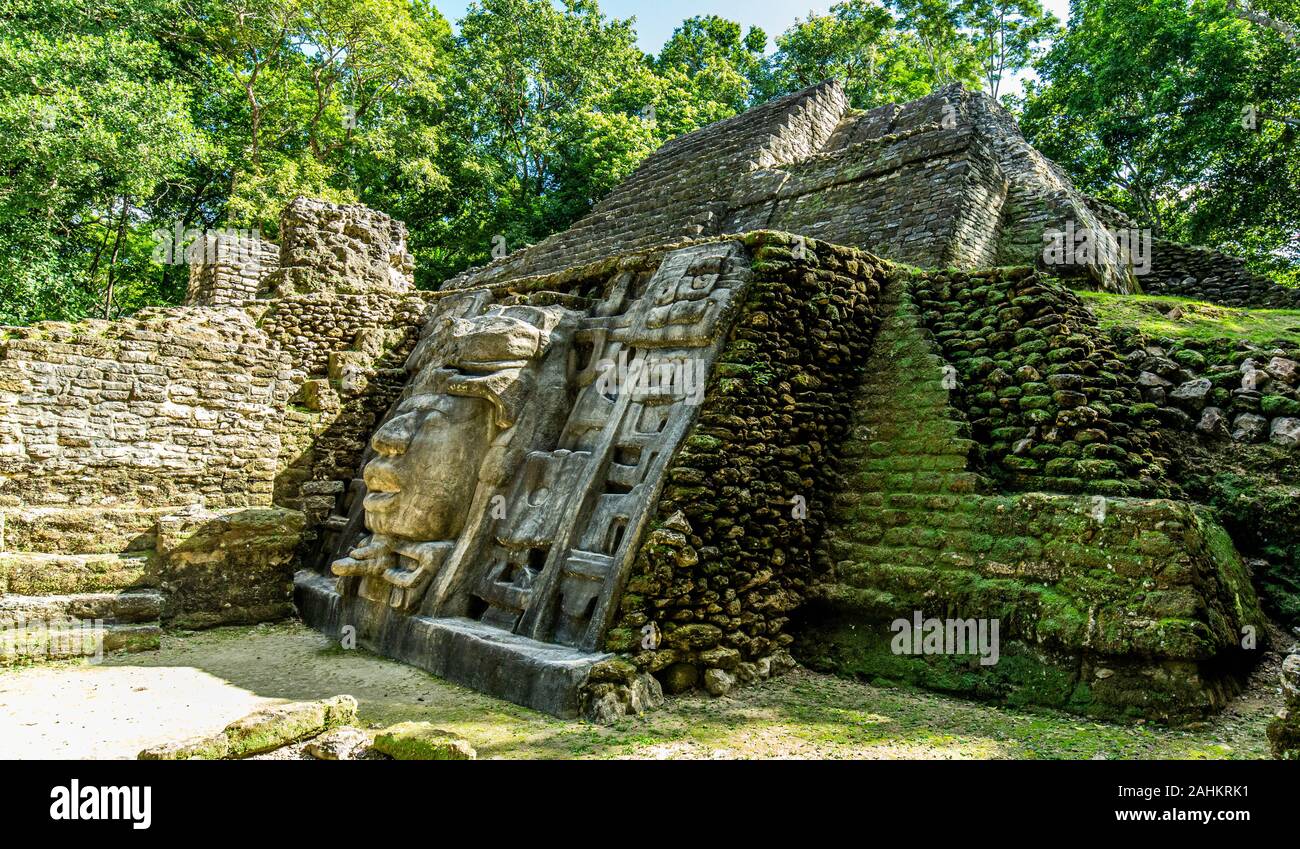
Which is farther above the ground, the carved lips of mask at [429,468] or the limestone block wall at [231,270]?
the limestone block wall at [231,270]

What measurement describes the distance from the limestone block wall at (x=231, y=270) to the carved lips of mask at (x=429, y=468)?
6545 millimetres

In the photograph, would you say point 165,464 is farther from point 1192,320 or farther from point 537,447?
point 1192,320

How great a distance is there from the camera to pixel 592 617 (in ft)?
16.8

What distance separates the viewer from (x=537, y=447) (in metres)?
6.50

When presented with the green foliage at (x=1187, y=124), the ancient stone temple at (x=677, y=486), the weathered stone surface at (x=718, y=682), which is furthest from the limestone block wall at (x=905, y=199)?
the green foliage at (x=1187, y=124)

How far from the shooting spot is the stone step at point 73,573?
6.30m

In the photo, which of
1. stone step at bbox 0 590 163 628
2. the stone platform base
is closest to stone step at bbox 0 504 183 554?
stone step at bbox 0 590 163 628

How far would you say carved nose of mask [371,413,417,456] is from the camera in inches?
250

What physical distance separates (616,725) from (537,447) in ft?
9.02

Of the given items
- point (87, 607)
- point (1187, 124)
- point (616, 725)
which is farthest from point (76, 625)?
point (1187, 124)

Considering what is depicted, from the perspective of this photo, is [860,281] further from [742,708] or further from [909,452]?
[742,708]

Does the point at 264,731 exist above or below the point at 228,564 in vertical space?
below

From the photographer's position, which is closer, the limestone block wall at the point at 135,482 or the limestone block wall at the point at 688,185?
the limestone block wall at the point at 135,482

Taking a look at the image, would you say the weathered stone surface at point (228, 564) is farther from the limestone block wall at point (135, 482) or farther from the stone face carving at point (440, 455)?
the stone face carving at point (440, 455)
